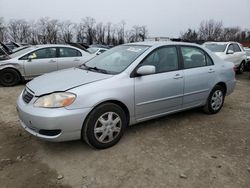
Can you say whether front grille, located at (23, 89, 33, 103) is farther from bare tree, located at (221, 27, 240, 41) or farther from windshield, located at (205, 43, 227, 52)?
bare tree, located at (221, 27, 240, 41)

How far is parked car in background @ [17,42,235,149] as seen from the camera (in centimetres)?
320

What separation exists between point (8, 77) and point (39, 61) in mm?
1053

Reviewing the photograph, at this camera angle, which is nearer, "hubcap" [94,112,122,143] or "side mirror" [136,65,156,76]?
"hubcap" [94,112,122,143]

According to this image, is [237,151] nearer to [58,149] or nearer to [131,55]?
[131,55]

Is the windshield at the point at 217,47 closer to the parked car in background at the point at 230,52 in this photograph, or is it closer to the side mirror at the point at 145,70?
the parked car in background at the point at 230,52

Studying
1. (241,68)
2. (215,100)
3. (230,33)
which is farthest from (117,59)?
Answer: (230,33)

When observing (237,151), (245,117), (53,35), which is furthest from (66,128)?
(53,35)

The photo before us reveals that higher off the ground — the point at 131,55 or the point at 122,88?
the point at 131,55

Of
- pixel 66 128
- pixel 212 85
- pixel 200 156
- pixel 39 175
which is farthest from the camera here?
pixel 212 85

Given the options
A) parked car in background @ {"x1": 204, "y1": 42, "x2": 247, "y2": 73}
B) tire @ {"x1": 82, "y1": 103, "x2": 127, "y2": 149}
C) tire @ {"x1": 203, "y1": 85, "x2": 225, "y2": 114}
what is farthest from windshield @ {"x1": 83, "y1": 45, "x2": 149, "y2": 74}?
parked car in background @ {"x1": 204, "y1": 42, "x2": 247, "y2": 73}

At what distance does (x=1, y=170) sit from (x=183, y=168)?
2.24m

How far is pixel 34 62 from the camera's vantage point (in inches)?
313

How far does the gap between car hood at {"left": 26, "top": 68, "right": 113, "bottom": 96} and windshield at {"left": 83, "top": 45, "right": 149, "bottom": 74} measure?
26 cm

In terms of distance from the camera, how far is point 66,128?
125 inches
